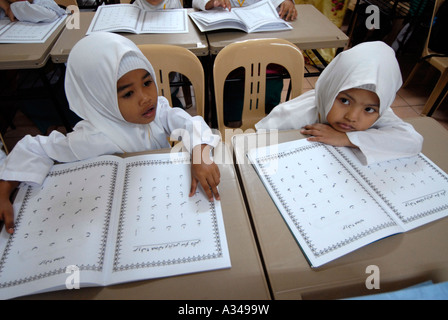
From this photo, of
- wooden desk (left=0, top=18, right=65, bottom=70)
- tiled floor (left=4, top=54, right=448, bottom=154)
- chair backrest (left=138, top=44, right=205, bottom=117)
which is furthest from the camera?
tiled floor (left=4, top=54, right=448, bottom=154)

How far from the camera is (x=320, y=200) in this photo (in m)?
0.63

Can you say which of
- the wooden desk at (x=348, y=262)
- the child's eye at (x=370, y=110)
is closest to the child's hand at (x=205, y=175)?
the wooden desk at (x=348, y=262)

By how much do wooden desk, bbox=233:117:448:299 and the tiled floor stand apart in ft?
6.05

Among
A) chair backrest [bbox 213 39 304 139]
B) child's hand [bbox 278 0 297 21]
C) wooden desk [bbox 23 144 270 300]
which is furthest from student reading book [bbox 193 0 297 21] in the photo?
wooden desk [bbox 23 144 270 300]

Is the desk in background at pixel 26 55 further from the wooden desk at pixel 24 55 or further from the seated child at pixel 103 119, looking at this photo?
the seated child at pixel 103 119

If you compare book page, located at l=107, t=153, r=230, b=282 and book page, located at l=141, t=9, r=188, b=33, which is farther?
book page, located at l=141, t=9, r=188, b=33

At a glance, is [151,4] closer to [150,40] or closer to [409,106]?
[150,40]

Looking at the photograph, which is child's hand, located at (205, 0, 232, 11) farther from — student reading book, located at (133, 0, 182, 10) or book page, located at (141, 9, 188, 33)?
student reading book, located at (133, 0, 182, 10)

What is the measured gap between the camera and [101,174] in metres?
0.68

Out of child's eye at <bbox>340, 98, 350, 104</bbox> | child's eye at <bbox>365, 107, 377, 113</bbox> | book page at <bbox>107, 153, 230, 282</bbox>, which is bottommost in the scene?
book page at <bbox>107, 153, 230, 282</bbox>

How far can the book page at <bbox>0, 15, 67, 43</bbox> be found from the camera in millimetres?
1345

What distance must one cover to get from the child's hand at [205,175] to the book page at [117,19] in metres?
1.08

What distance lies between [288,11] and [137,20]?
939 millimetres
